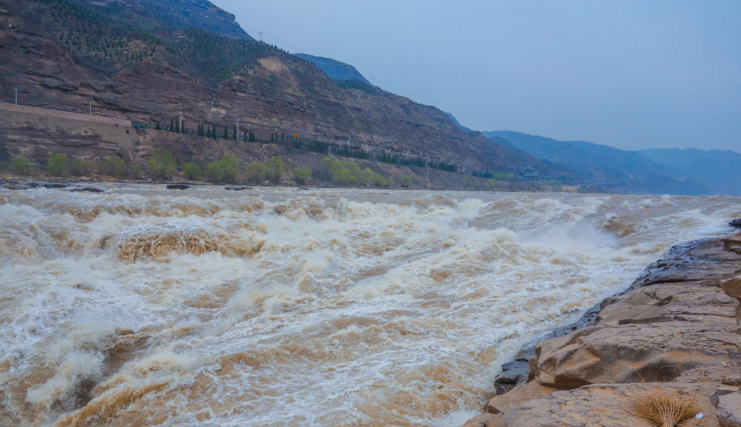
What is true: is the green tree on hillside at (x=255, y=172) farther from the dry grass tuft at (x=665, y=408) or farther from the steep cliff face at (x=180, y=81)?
the dry grass tuft at (x=665, y=408)

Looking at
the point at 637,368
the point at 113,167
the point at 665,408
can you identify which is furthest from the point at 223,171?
the point at 665,408

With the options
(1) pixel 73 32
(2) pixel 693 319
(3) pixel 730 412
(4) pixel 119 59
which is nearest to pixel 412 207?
(2) pixel 693 319

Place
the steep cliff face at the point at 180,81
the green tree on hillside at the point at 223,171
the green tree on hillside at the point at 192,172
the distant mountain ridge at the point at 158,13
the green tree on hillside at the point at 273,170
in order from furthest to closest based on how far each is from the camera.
Answer: the distant mountain ridge at the point at 158,13, the steep cliff face at the point at 180,81, the green tree on hillside at the point at 273,170, the green tree on hillside at the point at 223,171, the green tree on hillside at the point at 192,172

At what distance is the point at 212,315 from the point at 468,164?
129274 millimetres

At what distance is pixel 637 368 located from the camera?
3.71 m

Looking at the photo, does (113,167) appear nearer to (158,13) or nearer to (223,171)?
(223,171)

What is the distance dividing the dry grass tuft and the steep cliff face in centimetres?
6399

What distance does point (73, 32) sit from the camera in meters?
67.3

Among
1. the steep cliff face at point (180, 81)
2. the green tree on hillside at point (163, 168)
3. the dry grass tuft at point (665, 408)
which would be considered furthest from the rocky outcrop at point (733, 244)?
the steep cliff face at point (180, 81)

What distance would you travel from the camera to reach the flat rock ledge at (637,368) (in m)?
2.85

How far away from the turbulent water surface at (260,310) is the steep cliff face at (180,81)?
173ft

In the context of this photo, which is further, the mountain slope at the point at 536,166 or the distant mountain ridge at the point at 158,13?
the mountain slope at the point at 536,166

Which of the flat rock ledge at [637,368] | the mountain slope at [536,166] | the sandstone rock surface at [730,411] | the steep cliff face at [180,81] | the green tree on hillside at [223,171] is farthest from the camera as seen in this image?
the mountain slope at [536,166]

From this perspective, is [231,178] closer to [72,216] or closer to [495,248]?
[72,216]
